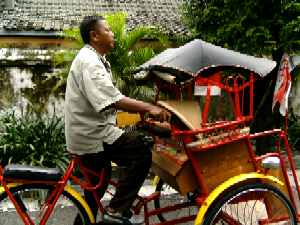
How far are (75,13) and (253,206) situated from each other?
1162 cm

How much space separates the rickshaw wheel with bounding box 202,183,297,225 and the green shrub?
3.62 meters

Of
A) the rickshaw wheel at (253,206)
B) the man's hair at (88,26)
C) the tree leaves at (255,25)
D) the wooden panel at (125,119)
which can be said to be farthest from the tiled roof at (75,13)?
the man's hair at (88,26)

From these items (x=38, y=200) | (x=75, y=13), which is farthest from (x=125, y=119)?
(x=75, y=13)

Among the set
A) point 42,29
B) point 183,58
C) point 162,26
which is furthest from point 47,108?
point 162,26

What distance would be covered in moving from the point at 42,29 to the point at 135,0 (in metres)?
4.72

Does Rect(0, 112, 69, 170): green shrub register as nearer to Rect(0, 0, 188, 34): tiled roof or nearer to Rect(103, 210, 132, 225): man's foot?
Rect(103, 210, 132, 225): man's foot

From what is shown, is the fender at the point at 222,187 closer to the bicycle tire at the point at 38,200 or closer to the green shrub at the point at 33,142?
the bicycle tire at the point at 38,200

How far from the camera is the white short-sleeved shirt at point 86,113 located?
3.83 m

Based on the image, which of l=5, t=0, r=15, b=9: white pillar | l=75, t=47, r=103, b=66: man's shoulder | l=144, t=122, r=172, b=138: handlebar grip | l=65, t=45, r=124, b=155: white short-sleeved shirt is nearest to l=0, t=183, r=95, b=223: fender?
l=65, t=45, r=124, b=155: white short-sleeved shirt

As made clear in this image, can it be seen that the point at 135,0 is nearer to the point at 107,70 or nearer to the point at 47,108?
the point at 47,108

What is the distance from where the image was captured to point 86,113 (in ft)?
13.3

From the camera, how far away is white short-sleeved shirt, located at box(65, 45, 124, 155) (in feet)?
12.6

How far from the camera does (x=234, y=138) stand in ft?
13.5

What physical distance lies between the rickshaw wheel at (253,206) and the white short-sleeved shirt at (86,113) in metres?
1.04
